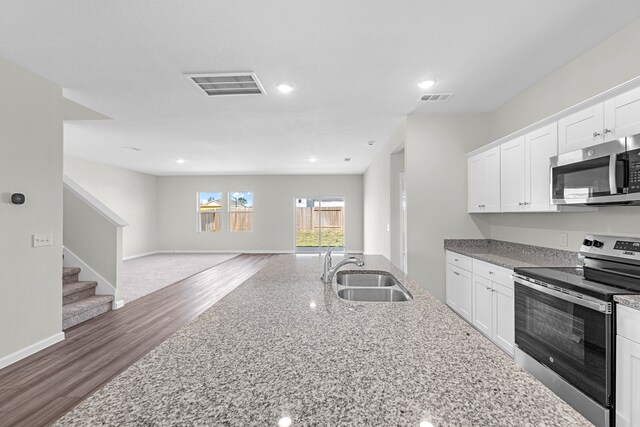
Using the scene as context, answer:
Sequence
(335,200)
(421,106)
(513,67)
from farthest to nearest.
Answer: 1. (335,200)
2. (421,106)
3. (513,67)

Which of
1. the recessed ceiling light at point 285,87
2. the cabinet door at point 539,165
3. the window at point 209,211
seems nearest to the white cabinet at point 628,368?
the cabinet door at point 539,165

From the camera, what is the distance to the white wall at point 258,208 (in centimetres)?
988

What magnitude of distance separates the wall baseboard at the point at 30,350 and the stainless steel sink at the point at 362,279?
2.92 metres

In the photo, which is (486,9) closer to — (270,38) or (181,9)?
(270,38)

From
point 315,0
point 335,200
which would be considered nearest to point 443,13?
point 315,0

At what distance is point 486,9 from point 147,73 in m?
2.77

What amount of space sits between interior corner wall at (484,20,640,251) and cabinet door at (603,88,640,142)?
Answer: 377mm

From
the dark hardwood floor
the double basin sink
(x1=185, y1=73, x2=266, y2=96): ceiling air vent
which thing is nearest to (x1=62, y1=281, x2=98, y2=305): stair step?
the dark hardwood floor

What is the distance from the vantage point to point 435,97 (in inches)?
135

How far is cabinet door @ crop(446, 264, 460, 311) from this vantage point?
3.62 metres

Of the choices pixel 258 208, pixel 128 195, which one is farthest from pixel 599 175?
pixel 128 195

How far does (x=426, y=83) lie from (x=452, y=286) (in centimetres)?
233

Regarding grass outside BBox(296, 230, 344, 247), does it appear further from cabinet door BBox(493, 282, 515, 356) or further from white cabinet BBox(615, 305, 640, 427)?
white cabinet BBox(615, 305, 640, 427)

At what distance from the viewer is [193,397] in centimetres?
72
